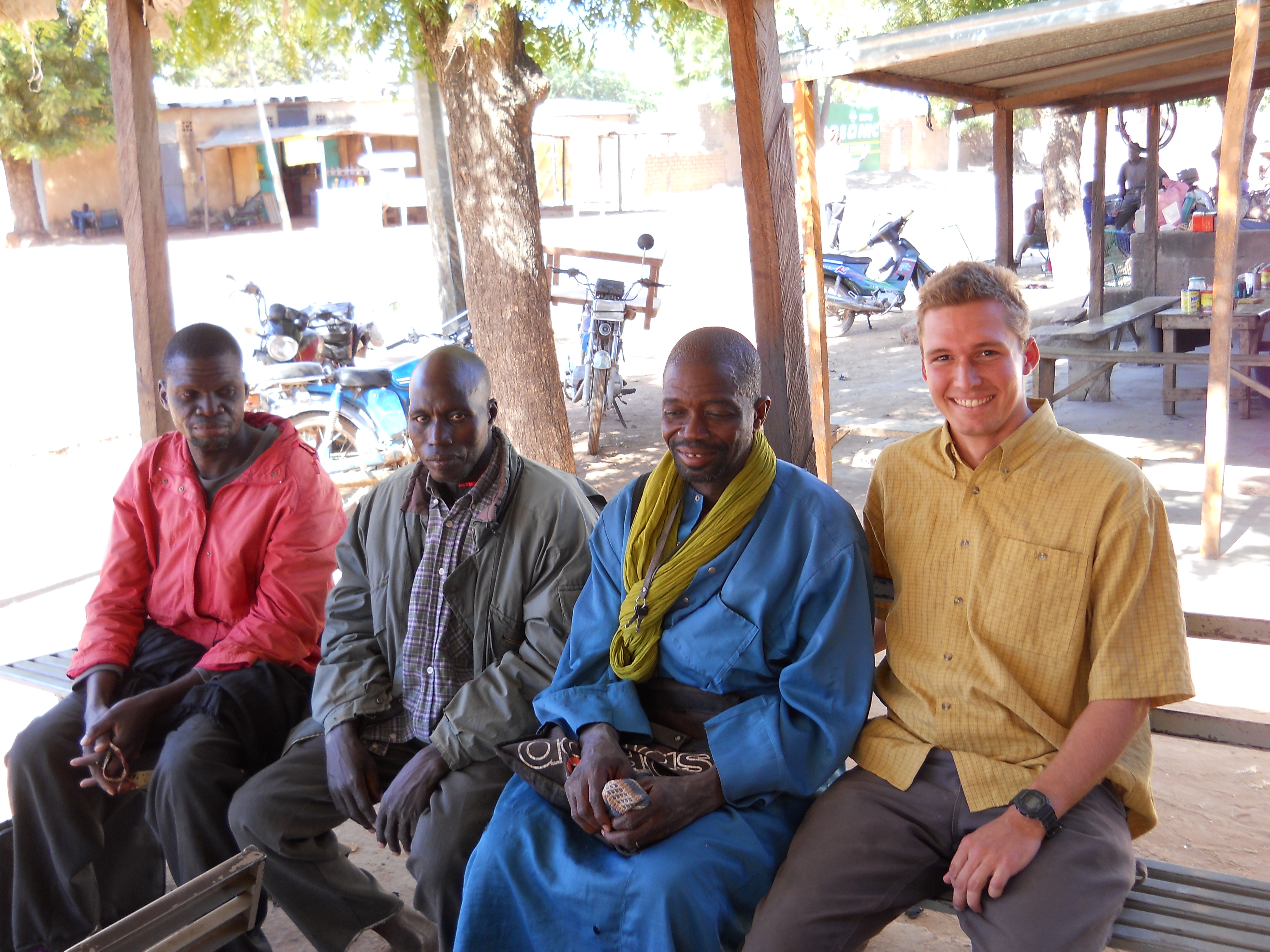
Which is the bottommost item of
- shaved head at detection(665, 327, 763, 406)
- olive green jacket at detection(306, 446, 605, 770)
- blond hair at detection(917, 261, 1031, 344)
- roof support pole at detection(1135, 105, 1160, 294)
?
olive green jacket at detection(306, 446, 605, 770)

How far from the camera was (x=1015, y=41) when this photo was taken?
5.97 metres

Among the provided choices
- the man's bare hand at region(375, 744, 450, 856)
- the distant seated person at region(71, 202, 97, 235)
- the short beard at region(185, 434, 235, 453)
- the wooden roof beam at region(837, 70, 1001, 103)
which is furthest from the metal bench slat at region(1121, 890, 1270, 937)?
the distant seated person at region(71, 202, 97, 235)

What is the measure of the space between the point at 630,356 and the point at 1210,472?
8180 millimetres

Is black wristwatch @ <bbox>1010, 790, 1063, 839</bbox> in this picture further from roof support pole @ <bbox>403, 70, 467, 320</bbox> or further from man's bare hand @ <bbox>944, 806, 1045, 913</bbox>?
roof support pole @ <bbox>403, 70, 467, 320</bbox>

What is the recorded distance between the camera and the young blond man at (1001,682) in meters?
1.93

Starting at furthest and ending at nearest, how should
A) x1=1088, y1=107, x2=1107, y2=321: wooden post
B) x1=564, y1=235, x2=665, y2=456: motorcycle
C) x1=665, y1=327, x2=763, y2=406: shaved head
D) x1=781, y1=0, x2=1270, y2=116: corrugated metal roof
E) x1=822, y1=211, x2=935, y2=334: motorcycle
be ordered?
x1=822, y1=211, x2=935, y2=334: motorcycle, x1=1088, y1=107, x2=1107, y2=321: wooden post, x1=564, y1=235, x2=665, y2=456: motorcycle, x1=781, y1=0, x2=1270, y2=116: corrugated metal roof, x1=665, y1=327, x2=763, y2=406: shaved head

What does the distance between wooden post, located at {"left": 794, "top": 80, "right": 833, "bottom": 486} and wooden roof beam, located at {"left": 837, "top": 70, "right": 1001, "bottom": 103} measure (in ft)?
1.14

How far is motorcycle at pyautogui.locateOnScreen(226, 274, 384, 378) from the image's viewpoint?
26.3 ft

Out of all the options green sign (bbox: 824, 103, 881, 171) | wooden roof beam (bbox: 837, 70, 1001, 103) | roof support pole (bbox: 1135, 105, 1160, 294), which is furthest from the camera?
green sign (bbox: 824, 103, 881, 171)

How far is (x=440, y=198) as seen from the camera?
11.1 meters

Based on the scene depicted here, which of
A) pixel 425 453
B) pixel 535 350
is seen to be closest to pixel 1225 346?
pixel 535 350

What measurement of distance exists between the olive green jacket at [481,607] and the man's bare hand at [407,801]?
1.9 inches

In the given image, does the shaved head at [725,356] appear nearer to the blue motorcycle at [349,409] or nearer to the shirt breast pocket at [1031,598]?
the shirt breast pocket at [1031,598]

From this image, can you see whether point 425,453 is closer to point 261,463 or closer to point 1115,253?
point 261,463
